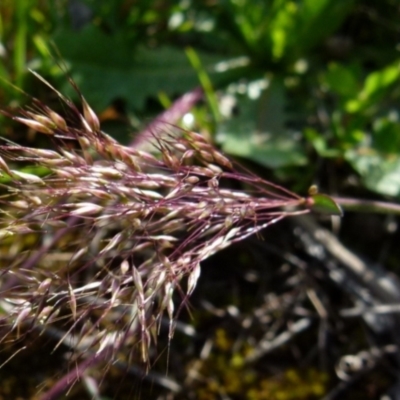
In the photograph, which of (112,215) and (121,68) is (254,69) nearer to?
(121,68)

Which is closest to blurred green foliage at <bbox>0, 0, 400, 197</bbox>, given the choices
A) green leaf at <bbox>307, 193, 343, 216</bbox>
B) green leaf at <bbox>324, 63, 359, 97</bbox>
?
green leaf at <bbox>324, 63, 359, 97</bbox>

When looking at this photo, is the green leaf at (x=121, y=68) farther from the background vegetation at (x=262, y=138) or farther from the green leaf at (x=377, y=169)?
the green leaf at (x=377, y=169)

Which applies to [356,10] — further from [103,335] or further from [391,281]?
[103,335]

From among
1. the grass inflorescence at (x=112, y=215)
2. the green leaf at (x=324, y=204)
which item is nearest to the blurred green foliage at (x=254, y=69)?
the green leaf at (x=324, y=204)

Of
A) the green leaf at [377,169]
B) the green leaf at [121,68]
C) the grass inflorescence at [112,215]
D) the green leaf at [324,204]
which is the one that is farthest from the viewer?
the green leaf at [121,68]

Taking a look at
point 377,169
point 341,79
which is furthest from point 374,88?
point 377,169

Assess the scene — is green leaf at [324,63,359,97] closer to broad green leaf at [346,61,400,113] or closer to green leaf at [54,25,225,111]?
broad green leaf at [346,61,400,113]

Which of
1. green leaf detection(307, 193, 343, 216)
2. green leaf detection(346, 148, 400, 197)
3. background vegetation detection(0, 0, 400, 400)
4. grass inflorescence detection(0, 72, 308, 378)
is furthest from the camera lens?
green leaf detection(346, 148, 400, 197)

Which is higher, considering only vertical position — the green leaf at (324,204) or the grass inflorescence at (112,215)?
the grass inflorescence at (112,215)
